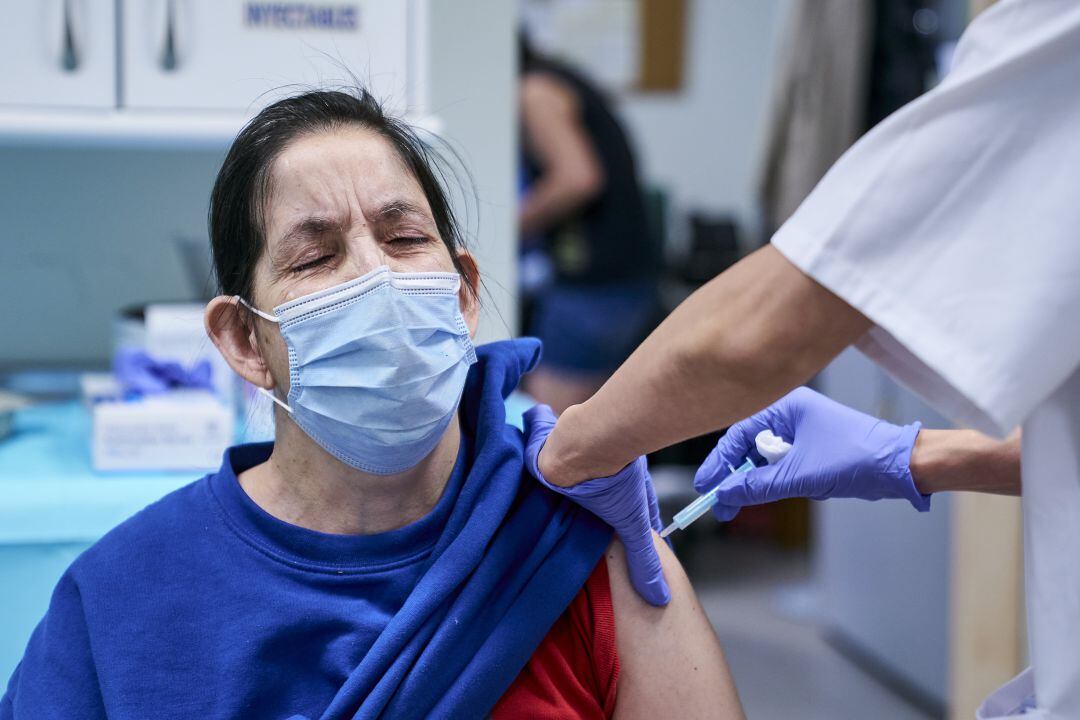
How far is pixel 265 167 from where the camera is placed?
3.96 feet

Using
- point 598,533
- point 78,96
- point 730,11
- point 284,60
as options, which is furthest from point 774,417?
point 730,11

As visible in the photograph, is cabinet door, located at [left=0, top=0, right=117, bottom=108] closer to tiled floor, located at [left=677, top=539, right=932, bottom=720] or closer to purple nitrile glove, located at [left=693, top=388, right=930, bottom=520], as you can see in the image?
purple nitrile glove, located at [left=693, top=388, right=930, bottom=520]

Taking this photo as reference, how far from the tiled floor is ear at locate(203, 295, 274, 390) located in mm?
1945

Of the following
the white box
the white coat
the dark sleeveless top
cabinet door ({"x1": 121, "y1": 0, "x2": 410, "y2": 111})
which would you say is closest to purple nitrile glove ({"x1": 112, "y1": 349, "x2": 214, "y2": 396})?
the white box

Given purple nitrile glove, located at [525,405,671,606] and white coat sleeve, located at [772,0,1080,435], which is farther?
purple nitrile glove, located at [525,405,671,606]

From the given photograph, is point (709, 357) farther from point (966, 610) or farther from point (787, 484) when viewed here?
point (966, 610)

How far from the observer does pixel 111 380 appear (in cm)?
198

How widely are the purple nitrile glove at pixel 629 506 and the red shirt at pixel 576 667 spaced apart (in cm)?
5

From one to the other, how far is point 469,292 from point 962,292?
61 cm

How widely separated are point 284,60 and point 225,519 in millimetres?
922

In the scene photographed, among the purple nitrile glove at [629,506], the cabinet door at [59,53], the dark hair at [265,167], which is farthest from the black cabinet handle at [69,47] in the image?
the purple nitrile glove at [629,506]

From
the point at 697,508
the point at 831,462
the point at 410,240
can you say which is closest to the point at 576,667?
the point at 697,508

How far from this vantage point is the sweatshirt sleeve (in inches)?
43.9

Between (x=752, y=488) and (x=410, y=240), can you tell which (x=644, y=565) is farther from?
(x=410, y=240)
